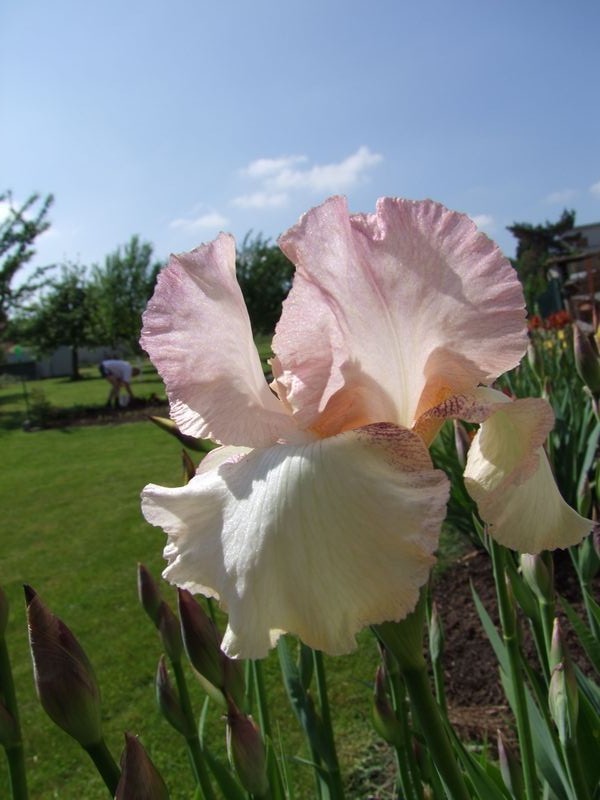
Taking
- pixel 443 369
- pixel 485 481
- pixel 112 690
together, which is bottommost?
pixel 112 690

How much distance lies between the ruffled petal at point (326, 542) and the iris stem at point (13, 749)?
402 millimetres

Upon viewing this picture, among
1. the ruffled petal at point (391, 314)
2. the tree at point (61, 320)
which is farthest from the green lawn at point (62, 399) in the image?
the ruffled petal at point (391, 314)

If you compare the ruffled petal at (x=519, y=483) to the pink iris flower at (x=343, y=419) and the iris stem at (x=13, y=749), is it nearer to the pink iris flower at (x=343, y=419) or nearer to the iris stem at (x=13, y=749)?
the pink iris flower at (x=343, y=419)

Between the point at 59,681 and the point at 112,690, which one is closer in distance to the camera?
the point at 59,681

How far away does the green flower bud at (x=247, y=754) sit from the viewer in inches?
33.2

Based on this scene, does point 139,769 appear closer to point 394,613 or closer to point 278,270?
point 394,613

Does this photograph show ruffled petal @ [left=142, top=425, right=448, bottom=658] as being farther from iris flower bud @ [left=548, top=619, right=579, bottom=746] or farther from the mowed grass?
iris flower bud @ [left=548, top=619, right=579, bottom=746]

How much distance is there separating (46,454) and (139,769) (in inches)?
413

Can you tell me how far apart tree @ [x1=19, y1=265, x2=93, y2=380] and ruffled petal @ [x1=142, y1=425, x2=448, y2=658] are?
1074 inches

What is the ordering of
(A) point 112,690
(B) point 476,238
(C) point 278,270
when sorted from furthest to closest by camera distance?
1. (C) point 278,270
2. (A) point 112,690
3. (B) point 476,238

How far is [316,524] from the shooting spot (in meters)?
0.59

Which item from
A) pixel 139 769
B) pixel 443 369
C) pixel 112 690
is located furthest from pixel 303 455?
pixel 112 690

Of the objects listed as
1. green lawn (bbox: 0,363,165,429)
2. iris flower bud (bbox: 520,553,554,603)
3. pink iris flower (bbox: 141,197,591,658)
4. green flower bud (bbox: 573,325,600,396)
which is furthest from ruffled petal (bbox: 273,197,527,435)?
green lawn (bbox: 0,363,165,429)

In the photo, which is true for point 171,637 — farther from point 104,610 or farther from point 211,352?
point 104,610
